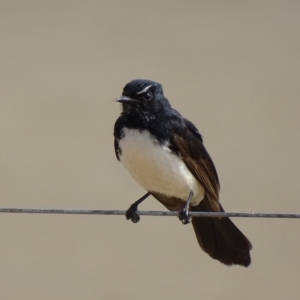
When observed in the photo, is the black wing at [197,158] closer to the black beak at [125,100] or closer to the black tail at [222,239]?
the black tail at [222,239]

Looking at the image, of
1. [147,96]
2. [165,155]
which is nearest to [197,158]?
[165,155]

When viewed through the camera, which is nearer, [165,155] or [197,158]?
[165,155]

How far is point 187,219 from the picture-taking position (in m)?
5.56

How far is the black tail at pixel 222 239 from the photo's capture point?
19.5 feet

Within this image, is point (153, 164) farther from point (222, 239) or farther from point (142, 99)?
point (222, 239)

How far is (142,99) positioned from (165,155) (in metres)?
0.44

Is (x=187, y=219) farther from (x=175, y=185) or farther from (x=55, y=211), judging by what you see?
(x=55, y=211)

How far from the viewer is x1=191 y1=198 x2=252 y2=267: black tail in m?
5.96

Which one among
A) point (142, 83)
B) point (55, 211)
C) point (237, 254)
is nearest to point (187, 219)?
point (237, 254)

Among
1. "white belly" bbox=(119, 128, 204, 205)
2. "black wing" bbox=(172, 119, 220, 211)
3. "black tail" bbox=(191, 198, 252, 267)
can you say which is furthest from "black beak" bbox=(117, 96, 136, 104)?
"black tail" bbox=(191, 198, 252, 267)

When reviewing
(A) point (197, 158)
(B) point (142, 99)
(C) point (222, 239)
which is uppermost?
(B) point (142, 99)

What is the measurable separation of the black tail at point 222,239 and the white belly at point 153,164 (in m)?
0.47

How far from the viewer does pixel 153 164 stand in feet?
17.8

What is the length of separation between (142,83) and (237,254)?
148cm
